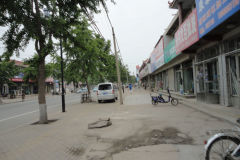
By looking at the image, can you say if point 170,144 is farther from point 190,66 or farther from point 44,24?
point 190,66

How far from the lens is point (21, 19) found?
4.74m

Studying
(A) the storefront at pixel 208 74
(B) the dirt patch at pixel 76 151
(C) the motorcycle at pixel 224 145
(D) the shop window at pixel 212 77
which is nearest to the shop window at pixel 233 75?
(A) the storefront at pixel 208 74

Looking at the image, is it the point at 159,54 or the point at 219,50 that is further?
the point at 159,54

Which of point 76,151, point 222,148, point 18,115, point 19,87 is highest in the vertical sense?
point 19,87

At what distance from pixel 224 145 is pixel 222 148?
0.22ft

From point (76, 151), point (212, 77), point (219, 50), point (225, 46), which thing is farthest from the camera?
point (212, 77)

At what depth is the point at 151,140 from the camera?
459 cm

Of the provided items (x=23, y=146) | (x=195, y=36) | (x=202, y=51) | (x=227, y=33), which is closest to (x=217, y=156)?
(x=23, y=146)

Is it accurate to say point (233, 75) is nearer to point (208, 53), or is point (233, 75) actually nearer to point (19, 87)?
point (208, 53)

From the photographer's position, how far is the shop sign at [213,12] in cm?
582

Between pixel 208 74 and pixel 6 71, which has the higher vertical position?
pixel 6 71

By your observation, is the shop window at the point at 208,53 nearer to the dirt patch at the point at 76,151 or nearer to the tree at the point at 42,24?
the tree at the point at 42,24

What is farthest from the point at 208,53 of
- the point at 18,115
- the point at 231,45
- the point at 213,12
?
the point at 18,115

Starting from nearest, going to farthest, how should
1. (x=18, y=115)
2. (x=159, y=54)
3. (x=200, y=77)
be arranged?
(x=200, y=77)
(x=18, y=115)
(x=159, y=54)
